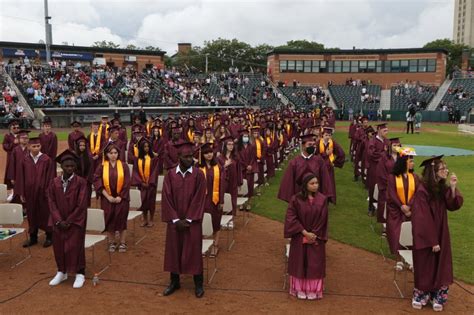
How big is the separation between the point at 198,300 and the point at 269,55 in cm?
5102

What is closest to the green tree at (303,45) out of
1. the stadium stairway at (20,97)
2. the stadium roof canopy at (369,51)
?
the stadium roof canopy at (369,51)

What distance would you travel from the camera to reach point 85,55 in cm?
4606

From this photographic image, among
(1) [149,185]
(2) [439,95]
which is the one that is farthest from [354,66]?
(1) [149,185]

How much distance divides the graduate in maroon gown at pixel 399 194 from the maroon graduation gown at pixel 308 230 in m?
1.54

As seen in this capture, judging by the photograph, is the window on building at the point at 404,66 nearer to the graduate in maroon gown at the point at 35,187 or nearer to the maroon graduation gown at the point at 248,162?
the maroon graduation gown at the point at 248,162

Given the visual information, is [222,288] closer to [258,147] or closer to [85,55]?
[258,147]

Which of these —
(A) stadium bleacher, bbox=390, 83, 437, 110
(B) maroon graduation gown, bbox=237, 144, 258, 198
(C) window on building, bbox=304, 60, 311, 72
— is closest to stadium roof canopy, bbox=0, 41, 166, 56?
(C) window on building, bbox=304, 60, 311, 72

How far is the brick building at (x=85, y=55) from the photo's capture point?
136 feet

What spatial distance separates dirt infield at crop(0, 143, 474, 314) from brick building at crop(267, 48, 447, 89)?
47612mm

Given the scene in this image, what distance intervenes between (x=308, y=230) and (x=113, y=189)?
3.43 m

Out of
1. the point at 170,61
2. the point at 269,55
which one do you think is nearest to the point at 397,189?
the point at 269,55

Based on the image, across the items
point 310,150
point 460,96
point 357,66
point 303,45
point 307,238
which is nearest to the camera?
point 307,238

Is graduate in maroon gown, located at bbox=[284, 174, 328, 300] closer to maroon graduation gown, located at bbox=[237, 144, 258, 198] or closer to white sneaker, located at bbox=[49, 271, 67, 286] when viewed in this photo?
white sneaker, located at bbox=[49, 271, 67, 286]

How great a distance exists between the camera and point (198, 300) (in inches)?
231
